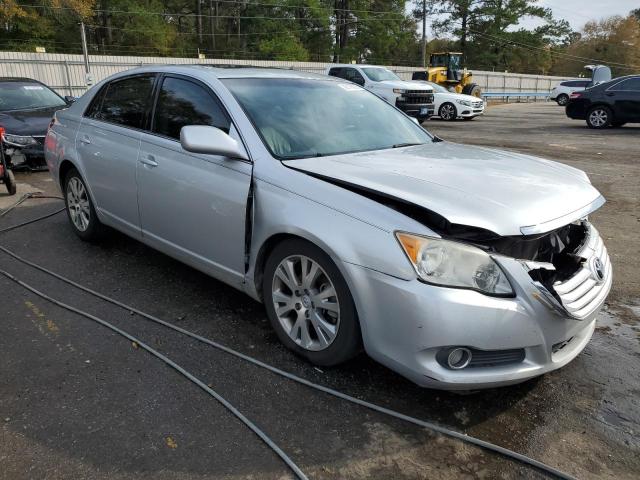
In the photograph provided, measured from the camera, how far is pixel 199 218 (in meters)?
3.52

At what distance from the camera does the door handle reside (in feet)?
12.8

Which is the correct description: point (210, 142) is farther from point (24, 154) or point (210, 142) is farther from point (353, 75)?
point (353, 75)

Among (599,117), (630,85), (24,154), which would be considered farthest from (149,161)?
(599,117)

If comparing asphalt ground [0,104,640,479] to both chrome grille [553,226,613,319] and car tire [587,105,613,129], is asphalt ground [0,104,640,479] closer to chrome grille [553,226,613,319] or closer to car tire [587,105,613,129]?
chrome grille [553,226,613,319]

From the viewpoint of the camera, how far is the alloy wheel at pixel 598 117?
53.6 feet

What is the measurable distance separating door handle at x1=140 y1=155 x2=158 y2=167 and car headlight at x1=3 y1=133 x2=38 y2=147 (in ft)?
19.8

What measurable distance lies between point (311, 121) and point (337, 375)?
167 centimetres

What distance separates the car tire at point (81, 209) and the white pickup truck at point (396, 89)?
1364cm

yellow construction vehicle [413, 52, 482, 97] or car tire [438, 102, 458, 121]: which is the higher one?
yellow construction vehicle [413, 52, 482, 97]

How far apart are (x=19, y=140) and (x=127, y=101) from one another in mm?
5488

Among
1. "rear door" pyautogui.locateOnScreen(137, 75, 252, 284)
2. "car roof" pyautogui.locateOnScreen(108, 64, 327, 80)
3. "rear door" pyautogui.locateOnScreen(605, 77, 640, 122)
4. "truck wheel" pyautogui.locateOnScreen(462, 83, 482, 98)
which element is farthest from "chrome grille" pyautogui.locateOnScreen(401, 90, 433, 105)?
"rear door" pyautogui.locateOnScreen(137, 75, 252, 284)

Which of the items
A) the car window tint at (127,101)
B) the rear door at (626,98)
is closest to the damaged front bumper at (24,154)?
the car window tint at (127,101)

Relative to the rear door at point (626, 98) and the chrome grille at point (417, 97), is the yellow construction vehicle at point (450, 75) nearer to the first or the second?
the chrome grille at point (417, 97)

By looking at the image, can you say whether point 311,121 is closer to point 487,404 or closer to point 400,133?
point 400,133
